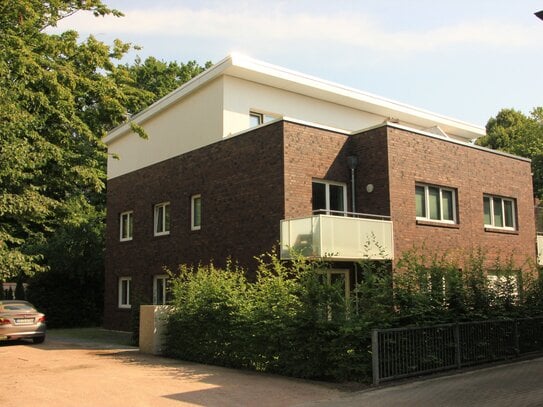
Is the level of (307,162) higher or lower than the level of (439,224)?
higher

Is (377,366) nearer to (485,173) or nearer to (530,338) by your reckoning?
(530,338)

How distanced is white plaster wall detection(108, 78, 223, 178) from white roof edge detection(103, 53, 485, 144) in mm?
266

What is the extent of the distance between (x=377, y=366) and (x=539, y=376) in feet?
10.5

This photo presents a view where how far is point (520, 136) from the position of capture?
38.6 meters

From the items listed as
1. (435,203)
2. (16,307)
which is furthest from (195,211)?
(435,203)

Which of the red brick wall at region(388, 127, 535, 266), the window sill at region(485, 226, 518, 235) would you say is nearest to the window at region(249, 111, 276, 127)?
the red brick wall at region(388, 127, 535, 266)

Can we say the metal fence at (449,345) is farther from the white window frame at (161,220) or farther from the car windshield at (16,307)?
the car windshield at (16,307)

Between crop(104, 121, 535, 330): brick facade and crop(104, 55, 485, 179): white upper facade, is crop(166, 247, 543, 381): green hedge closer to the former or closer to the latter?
crop(104, 121, 535, 330): brick facade

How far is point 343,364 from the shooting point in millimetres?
10617

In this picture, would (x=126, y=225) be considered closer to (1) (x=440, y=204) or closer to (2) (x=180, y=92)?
(2) (x=180, y=92)

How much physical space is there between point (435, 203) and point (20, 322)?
42.9 ft

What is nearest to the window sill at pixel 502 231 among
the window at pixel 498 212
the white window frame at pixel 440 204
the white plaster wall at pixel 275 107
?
the window at pixel 498 212

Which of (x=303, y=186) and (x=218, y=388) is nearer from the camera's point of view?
(x=218, y=388)

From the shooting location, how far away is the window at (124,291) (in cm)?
2409
